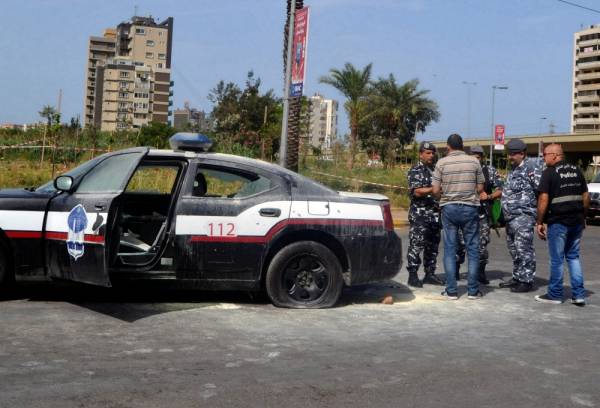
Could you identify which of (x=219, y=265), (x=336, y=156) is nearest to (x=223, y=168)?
(x=219, y=265)

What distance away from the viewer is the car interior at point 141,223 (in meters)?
6.84

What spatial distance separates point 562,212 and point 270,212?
309 centimetres

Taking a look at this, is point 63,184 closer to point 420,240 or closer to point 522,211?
point 420,240

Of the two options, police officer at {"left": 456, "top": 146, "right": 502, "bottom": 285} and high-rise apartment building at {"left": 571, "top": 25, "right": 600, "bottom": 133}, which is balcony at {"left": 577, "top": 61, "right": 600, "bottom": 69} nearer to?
high-rise apartment building at {"left": 571, "top": 25, "right": 600, "bottom": 133}

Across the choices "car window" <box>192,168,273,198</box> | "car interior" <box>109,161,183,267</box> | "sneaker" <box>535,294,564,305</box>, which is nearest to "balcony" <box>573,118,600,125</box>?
"sneaker" <box>535,294,564,305</box>

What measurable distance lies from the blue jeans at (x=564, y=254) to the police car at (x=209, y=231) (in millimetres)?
1736

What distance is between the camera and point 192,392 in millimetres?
4551

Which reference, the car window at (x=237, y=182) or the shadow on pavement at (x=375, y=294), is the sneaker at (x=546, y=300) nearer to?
the shadow on pavement at (x=375, y=294)

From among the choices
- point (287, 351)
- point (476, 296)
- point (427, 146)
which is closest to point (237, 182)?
point (287, 351)

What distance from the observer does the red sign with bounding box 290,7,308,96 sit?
16.4m

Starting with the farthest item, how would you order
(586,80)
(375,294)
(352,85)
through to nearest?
(586,80) → (352,85) → (375,294)

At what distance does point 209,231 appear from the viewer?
6953mm

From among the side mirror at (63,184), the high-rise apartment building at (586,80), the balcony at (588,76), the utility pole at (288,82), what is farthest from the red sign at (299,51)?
the balcony at (588,76)

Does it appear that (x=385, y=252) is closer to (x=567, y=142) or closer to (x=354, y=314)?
(x=354, y=314)
